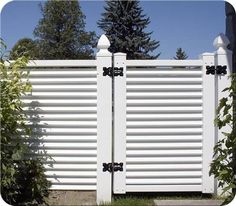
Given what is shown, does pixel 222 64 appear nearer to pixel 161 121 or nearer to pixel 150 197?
pixel 161 121

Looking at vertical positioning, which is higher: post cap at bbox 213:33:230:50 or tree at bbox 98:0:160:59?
tree at bbox 98:0:160:59

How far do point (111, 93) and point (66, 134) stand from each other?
67 cm

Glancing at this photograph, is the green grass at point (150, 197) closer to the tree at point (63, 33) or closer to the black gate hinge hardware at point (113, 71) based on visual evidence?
the black gate hinge hardware at point (113, 71)

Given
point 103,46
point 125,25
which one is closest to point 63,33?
point 125,25

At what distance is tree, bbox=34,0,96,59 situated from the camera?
18.1 meters

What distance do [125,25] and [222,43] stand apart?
40.7 ft

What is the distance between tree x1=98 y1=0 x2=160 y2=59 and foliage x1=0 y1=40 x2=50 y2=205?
11426 mm

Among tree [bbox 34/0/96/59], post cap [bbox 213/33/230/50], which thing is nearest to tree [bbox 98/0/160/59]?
tree [bbox 34/0/96/59]

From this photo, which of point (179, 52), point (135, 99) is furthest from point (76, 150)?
point (179, 52)

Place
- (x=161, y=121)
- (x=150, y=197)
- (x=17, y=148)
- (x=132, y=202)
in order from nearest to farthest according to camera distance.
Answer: (x=17, y=148)
(x=132, y=202)
(x=161, y=121)
(x=150, y=197)

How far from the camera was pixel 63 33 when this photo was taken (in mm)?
18984

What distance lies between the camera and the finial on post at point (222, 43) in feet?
14.8

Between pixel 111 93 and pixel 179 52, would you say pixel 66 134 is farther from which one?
pixel 179 52

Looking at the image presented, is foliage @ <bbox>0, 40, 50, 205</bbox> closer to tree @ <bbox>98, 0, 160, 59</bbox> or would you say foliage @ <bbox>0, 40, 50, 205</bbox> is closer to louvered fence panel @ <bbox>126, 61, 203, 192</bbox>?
louvered fence panel @ <bbox>126, 61, 203, 192</bbox>
